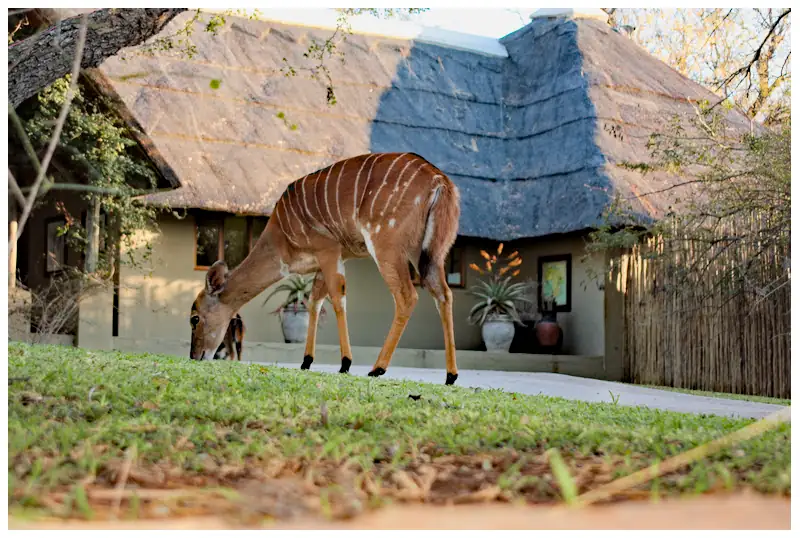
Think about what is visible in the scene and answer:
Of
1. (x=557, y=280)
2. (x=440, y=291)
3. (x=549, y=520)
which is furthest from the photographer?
(x=557, y=280)

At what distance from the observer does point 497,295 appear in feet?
44.3

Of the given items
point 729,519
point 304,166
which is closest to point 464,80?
point 304,166

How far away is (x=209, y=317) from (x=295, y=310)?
459 centimetres

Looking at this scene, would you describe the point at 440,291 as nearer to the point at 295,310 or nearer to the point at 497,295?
the point at 295,310

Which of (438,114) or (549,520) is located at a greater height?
(438,114)

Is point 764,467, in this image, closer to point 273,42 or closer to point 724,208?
point 724,208

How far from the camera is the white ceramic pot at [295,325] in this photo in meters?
12.6

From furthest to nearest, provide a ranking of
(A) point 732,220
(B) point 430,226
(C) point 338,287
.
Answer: (A) point 732,220 → (C) point 338,287 → (B) point 430,226

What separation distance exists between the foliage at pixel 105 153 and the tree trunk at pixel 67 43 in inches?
196

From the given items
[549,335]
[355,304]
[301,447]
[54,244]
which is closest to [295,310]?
[355,304]

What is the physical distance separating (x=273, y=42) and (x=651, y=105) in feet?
19.7

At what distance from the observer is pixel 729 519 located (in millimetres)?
1832

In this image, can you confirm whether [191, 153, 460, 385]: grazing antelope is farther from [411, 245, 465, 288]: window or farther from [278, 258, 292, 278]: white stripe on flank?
[411, 245, 465, 288]: window

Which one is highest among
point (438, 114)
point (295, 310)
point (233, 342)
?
point (438, 114)
